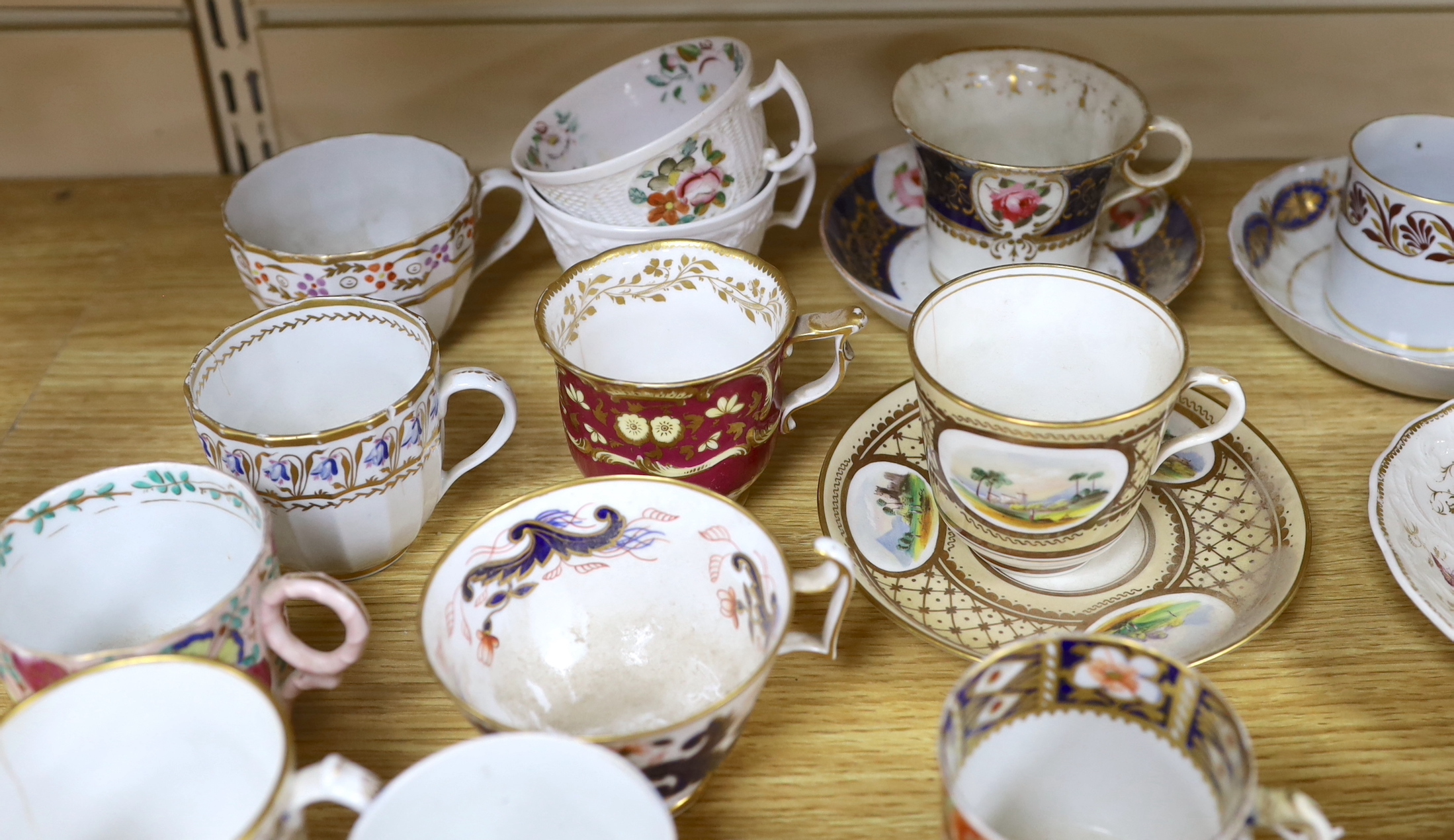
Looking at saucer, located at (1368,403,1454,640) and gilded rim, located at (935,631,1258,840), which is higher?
gilded rim, located at (935,631,1258,840)

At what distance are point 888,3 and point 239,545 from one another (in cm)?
67

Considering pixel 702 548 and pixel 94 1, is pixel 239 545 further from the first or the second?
pixel 94 1

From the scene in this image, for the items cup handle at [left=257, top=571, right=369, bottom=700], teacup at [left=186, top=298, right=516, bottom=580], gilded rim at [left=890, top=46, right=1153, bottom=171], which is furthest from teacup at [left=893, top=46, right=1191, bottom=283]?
cup handle at [left=257, top=571, right=369, bottom=700]

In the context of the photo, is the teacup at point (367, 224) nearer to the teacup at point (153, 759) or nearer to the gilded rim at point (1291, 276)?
the teacup at point (153, 759)

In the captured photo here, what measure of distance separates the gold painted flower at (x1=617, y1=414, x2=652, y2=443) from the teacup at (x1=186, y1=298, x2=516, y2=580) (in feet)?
0.29

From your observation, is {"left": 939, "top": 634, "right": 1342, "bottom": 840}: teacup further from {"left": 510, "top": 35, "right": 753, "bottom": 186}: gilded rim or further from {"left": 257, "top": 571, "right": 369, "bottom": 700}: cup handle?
{"left": 510, "top": 35, "right": 753, "bottom": 186}: gilded rim

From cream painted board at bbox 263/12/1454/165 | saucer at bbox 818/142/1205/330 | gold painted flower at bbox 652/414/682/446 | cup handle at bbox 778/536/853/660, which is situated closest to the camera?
cup handle at bbox 778/536/853/660

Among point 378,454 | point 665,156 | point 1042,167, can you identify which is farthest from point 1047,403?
point 378,454

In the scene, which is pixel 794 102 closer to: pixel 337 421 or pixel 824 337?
pixel 824 337

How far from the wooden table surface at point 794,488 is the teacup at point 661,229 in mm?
73

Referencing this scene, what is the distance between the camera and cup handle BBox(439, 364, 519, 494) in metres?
0.69

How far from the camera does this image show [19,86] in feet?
3.33

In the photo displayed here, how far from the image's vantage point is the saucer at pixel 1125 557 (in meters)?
0.62

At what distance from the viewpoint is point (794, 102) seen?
0.82 meters
